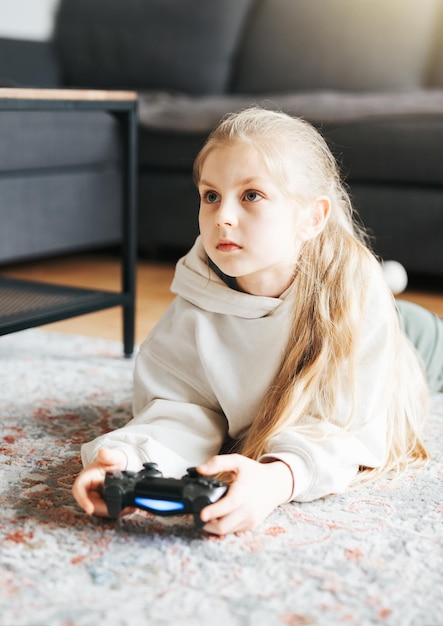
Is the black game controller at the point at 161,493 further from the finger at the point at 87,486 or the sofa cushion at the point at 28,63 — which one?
the sofa cushion at the point at 28,63

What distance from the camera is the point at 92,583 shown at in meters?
0.65

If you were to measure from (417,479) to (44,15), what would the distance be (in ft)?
7.95

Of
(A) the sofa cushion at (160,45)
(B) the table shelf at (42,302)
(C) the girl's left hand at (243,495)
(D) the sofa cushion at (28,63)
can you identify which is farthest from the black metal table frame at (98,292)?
(A) the sofa cushion at (160,45)

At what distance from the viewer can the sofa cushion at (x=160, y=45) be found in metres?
2.60

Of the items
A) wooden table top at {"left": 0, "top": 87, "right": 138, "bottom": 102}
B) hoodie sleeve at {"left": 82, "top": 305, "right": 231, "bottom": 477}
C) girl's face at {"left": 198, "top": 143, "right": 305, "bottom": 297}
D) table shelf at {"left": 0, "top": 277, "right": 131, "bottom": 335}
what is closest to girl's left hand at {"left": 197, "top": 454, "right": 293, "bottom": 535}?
hoodie sleeve at {"left": 82, "top": 305, "right": 231, "bottom": 477}

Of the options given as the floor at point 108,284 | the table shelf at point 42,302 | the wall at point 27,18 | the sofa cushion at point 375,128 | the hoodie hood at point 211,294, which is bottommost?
the floor at point 108,284

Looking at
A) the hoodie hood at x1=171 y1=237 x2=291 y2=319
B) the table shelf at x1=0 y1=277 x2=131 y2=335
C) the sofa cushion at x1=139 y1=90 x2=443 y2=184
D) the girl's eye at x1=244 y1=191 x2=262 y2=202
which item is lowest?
the table shelf at x1=0 y1=277 x2=131 y2=335

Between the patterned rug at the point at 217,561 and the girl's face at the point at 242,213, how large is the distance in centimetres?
25

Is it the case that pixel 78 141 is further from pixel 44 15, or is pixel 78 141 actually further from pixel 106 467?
pixel 106 467

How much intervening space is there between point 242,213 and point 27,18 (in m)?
2.28

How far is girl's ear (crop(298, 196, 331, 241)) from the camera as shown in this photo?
2.90 ft

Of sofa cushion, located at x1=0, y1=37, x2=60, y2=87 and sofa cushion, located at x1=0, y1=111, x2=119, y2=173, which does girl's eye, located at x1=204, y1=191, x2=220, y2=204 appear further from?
sofa cushion, located at x1=0, y1=37, x2=60, y2=87

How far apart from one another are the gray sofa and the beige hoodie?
3.21 ft

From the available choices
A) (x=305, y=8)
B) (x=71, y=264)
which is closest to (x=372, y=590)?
(x=71, y=264)
